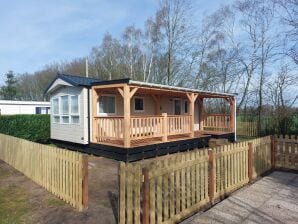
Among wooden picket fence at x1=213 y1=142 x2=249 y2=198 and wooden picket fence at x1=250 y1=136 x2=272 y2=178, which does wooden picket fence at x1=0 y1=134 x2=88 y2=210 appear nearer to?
wooden picket fence at x1=213 y1=142 x2=249 y2=198

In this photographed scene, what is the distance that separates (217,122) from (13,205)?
15193 millimetres

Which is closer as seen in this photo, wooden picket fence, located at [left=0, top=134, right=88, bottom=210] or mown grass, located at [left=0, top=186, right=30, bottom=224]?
mown grass, located at [left=0, top=186, right=30, bottom=224]

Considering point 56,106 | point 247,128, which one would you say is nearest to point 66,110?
point 56,106

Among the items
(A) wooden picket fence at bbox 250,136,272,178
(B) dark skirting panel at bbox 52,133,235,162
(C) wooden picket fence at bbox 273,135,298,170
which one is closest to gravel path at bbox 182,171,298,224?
(A) wooden picket fence at bbox 250,136,272,178

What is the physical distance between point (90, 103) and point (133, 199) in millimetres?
8408

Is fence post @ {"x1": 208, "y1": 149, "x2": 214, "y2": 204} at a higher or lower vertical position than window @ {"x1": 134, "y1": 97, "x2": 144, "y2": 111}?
lower

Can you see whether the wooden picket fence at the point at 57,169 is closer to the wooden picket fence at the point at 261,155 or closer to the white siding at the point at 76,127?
the white siding at the point at 76,127

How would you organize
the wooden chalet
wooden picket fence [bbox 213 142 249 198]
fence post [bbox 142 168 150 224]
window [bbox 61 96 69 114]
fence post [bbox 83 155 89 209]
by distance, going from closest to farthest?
1. fence post [bbox 142 168 150 224]
2. fence post [bbox 83 155 89 209]
3. wooden picket fence [bbox 213 142 249 198]
4. the wooden chalet
5. window [bbox 61 96 69 114]

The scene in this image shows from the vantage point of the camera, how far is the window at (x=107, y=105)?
41.5 ft

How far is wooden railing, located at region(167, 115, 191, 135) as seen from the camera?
42.1 feet

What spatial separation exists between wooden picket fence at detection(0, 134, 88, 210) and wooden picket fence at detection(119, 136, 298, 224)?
1239 mm

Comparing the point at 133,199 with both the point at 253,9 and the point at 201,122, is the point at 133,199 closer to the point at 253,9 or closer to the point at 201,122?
the point at 201,122

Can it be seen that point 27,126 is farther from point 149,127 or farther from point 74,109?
point 149,127

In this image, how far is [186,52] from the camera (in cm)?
3056
